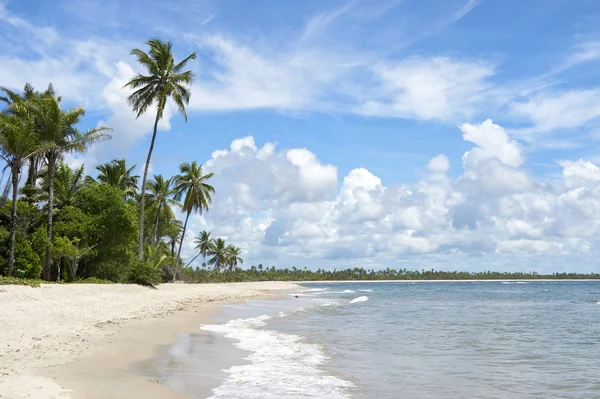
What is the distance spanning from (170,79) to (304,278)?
106 metres

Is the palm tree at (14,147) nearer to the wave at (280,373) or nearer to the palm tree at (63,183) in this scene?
the palm tree at (63,183)

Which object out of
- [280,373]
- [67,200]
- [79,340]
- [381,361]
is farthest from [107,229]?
[280,373]

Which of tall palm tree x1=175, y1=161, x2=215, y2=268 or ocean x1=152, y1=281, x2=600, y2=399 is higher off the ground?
tall palm tree x1=175, y1=161, x2=215, y2=268

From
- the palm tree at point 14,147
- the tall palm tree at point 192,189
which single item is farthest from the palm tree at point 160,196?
the palm tree at point 14,147

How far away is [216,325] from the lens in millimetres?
19609

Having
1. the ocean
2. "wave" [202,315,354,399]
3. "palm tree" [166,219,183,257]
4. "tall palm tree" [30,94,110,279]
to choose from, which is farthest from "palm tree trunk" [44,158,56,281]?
"palm tree" [166,219,183,257]

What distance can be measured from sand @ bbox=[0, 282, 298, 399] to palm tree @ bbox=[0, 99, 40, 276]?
465 centimetres

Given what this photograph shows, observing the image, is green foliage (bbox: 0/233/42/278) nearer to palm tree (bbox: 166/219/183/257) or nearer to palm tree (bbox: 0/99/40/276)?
palm tree (bbox: 0/99/40/276)

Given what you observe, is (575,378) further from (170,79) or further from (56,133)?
(170,79)

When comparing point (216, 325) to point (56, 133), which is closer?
point (216, 325)

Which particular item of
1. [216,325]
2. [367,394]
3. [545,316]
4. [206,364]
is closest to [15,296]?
[216,325]

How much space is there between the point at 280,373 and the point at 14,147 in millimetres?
20564

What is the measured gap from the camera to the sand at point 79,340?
7949 mm

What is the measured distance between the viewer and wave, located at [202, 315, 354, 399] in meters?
9.05
